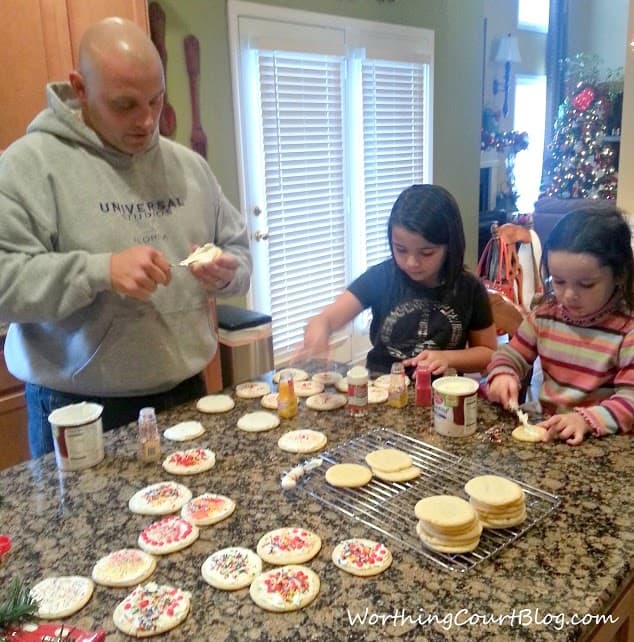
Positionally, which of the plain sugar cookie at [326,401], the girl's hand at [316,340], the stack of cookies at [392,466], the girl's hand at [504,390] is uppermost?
the girl's hand at [316,340]

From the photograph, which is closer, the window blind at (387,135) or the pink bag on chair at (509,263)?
the pink bag on chair at (509,263)

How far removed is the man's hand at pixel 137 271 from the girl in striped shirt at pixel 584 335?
2.54 feet

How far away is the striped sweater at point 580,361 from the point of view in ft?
4.31

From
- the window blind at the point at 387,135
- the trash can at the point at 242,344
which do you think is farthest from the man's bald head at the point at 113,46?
the window blind at the point at 387,135

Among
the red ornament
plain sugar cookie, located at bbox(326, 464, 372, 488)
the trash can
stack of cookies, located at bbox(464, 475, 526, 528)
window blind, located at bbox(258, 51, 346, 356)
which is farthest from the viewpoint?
the red ornament

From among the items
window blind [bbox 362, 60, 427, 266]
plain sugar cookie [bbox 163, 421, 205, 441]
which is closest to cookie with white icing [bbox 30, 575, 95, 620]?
plain sugar cookie [bbox 163, 421, 205, 441]

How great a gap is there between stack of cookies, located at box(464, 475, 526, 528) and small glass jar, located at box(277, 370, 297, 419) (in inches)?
20.0

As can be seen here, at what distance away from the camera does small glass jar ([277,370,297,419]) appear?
1.41m

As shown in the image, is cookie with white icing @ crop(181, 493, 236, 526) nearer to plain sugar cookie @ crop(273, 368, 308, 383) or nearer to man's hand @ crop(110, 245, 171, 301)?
man's hand @ crop(110, 245, 171, 301)

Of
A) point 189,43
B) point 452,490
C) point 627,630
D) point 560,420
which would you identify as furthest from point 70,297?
point 189,43

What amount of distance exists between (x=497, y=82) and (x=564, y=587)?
6707mm

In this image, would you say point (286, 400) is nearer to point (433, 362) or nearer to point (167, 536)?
point (433, 362)

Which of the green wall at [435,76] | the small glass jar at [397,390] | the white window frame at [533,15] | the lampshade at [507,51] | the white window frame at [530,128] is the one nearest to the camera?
the small glass jar at [397,390]

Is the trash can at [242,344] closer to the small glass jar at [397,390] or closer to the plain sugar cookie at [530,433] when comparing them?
the small glass jar at [397,390]
